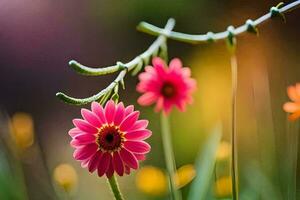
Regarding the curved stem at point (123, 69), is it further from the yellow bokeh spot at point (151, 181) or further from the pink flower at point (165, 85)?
the yellow bokeh spot at point (151, 181)

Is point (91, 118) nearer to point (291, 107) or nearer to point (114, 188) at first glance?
point (114, 188)

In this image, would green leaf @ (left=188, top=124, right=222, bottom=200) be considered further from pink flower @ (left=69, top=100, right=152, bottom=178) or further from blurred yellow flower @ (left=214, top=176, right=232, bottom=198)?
pink flower @ (left=69, top=100, right=152, bottom=178)

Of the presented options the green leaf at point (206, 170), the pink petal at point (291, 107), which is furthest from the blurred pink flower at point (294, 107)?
the green leaf at point (206, 170)

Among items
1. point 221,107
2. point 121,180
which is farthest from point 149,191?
point 221,107

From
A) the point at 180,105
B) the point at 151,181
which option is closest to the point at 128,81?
the point at 151,181

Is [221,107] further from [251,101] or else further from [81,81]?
[81,81]
